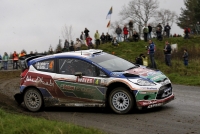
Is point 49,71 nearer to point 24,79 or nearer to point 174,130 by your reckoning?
point 24,79

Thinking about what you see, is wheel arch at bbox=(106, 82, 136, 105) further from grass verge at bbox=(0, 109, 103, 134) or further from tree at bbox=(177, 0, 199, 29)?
tree at bbox=(177, 0, 199, 29)

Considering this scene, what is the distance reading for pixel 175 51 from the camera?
2744 centimetres

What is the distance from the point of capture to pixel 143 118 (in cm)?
968

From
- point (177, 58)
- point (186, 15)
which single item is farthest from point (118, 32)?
point (186, 15)

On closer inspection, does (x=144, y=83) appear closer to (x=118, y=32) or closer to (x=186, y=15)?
(x=118, y=32)

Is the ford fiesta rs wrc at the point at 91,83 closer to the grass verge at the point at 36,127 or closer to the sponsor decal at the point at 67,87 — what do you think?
the sponsor decal at the point at 67,87

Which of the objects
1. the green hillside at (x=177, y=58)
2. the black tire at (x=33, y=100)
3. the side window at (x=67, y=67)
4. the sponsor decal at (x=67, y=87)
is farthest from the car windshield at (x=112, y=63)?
the green hillside at (x=177, y=58)

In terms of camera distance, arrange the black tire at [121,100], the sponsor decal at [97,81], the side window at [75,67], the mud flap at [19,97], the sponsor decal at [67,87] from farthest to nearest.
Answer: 1. the mud flap at [19,97]
2. the sponsor decal at [67,87]
3. the side window at [75,67]
4. the sponsor decal at [97,81]
5. the black tire at [121,100]

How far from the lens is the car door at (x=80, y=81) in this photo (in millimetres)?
10633

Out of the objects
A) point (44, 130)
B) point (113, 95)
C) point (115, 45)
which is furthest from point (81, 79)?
point (115, 45)

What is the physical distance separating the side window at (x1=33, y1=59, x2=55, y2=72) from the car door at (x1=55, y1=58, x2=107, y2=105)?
28cm

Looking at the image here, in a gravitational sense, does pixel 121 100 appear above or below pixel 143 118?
above

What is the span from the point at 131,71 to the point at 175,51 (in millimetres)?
17349

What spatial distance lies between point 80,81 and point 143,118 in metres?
2.21
